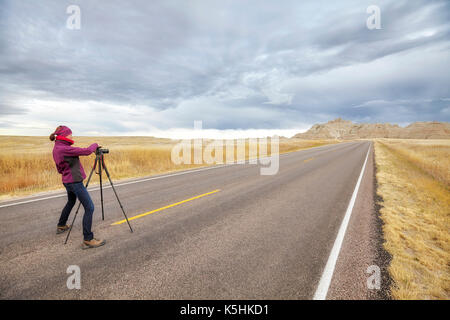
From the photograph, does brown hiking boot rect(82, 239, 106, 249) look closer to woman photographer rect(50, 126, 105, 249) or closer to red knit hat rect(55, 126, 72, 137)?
woman photographer rect(50, 126, 105, 249)

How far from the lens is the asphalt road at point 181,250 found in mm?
2627

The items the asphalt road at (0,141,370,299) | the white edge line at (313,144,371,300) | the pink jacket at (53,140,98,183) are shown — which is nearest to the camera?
the white edge line at (313,144,371,300)

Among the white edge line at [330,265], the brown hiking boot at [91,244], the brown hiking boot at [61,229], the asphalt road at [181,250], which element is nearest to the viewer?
the white edge line at [330,265]

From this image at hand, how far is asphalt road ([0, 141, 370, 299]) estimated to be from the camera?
2.63 metres

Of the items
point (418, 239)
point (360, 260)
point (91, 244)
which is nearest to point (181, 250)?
point (91, 244)

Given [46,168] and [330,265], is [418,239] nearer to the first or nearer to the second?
[330,265]

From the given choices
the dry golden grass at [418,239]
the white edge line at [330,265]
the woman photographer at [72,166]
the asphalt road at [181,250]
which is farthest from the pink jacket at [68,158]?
the dry golden grass at [418,239]

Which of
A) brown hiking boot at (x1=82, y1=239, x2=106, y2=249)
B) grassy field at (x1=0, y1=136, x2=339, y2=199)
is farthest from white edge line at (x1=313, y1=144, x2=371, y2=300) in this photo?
grassy field at (x1=0, y1=136, x2=339, y2=199)

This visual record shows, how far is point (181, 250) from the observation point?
350 centimetres

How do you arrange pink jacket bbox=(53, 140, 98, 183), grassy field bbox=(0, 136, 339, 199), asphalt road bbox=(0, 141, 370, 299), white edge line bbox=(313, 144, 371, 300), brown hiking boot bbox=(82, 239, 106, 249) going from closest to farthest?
white edge line bbox=(313, 144, 371, 300) → asphalt road bbox=(0, 141, 370, 299) → pink jacket bbox=(53, 140, 98, 183) → brown hiking boot bbox=(82, 239, 106, 249) → grassy field bbox=(0, 136, 339, 199)

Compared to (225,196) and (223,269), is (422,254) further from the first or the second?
(225,196)

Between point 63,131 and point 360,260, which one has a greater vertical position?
point 63,131

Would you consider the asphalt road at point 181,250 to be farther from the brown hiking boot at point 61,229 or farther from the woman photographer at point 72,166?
the woman photographer at point 72,166
